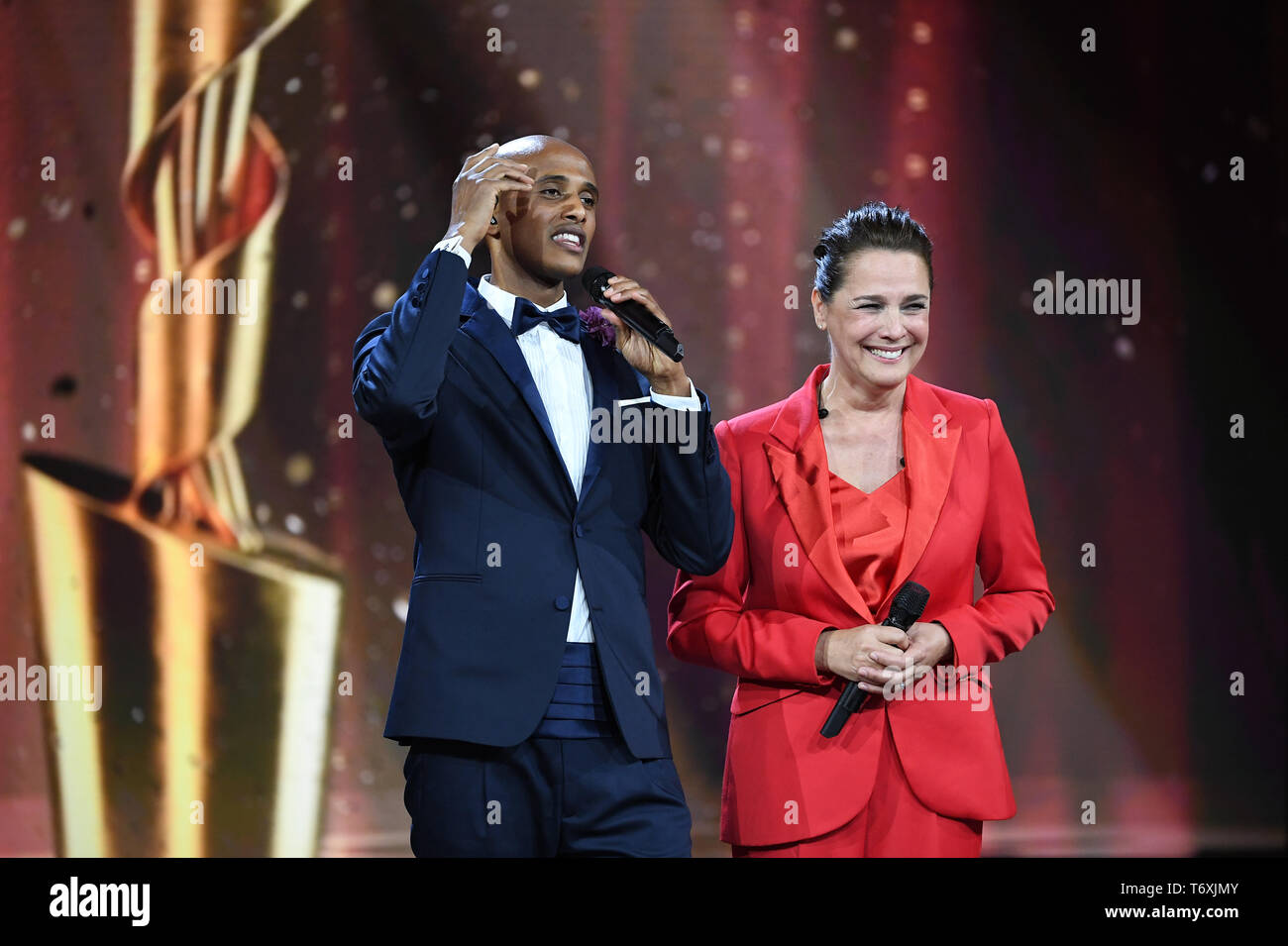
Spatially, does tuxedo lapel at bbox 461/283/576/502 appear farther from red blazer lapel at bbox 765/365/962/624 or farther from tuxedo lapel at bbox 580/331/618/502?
red blazer lapel at bbox 765/365/962/624

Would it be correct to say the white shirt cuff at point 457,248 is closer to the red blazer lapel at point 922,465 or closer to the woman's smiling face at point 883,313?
the woman's smiling face at point 883,313

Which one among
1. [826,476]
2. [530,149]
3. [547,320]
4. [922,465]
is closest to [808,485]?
[826,476]

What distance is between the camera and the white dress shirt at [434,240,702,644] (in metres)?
2.13

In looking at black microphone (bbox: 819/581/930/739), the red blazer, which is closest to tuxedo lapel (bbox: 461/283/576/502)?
the red blazer

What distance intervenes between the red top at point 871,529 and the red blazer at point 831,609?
27 mm

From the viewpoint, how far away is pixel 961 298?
11.8 feet

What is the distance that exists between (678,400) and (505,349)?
289mm

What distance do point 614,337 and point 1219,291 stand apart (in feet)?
6.94

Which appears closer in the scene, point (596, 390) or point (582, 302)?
point (596, 390)

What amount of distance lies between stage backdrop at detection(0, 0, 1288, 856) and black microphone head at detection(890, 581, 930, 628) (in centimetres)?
142

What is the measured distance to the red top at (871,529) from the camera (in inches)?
90.9

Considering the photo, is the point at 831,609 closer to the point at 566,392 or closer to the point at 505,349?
the point at 566,392

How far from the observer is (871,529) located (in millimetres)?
2338
